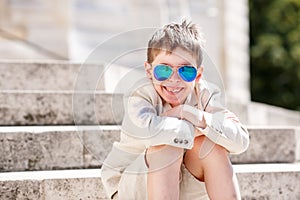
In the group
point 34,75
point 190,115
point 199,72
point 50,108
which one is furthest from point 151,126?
point 34,75

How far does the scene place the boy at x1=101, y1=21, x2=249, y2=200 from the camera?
7.02 feet

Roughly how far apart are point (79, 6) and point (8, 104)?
104 inches

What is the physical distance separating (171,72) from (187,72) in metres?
0.06

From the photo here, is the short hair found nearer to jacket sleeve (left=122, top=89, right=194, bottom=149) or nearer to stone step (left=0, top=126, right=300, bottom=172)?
jacket sleeve (left=122, top=89, right=194, bottom=149)

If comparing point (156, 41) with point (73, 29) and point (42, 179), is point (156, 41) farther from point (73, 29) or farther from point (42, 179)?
point (73, 29)

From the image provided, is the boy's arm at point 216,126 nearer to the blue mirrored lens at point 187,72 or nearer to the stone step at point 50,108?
the blue mirrored lens at point 187,72

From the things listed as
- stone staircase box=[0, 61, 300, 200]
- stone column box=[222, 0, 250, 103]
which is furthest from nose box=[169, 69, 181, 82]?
stone column box=[222, 0, 250, 103]

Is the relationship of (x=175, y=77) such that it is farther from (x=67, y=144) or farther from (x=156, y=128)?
(x=67, y=144)

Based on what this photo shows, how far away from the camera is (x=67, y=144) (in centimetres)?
289

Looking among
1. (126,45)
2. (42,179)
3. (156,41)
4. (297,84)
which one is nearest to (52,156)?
(42,179)

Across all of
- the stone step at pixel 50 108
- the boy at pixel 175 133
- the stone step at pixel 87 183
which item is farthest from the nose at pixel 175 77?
the stone step at pixel 50 108

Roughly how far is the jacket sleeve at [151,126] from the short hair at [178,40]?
16cm

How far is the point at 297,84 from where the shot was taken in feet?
45.6

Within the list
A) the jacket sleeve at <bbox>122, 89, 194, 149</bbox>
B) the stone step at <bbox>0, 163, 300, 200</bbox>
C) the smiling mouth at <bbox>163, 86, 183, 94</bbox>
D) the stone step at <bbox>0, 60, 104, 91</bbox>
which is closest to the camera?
the jacket sleeve at <bbox>122, 89, 194, 149</bbox>
